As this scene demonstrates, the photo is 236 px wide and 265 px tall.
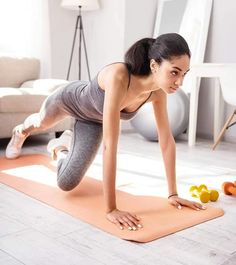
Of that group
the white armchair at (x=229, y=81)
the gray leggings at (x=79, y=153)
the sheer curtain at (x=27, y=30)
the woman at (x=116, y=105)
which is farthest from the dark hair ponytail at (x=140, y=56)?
the sheer curtain at (x=27, y=30)

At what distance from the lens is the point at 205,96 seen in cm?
404

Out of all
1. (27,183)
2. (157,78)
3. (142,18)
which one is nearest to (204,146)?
(142,18)

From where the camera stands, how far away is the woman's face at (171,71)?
5.03 feet

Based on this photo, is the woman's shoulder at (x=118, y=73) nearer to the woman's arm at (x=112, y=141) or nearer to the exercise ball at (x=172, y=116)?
the woman's arm at (x=112, y=141)

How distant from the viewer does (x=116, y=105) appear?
162 cm

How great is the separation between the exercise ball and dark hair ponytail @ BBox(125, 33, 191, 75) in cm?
195

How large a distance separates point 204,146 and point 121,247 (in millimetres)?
2337

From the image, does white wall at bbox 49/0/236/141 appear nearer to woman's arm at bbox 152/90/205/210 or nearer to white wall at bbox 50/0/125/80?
white wall at bbox 50/0/125/80

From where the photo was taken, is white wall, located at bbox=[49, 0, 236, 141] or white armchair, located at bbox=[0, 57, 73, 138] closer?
white armchair, located at bbox=[0, 57, 73, 138]

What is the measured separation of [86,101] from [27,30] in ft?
9.19

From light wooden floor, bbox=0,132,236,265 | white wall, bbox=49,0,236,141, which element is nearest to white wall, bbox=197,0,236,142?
white wall, bbox=49,0,236,141

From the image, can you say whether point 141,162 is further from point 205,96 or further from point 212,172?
point 205,96

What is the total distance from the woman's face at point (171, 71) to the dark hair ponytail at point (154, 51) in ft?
0.06

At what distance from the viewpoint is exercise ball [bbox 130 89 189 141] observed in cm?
364
